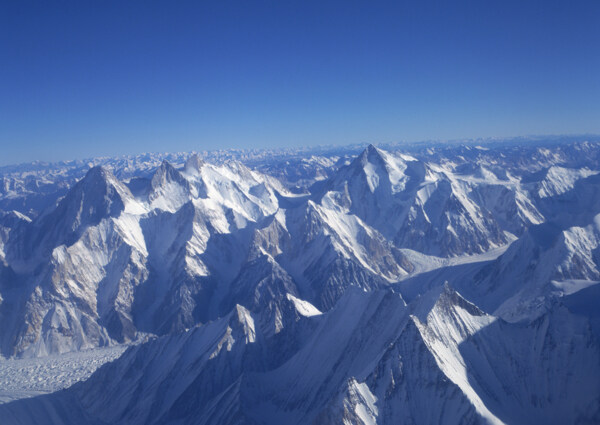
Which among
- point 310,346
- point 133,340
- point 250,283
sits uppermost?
point 310,346

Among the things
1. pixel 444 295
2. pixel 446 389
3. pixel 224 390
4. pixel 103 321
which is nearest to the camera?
pixel 446 389

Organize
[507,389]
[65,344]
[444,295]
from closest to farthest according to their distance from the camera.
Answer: [507,389], [444,295], [65,344]

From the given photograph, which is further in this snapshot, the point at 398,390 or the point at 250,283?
the point at 250,283

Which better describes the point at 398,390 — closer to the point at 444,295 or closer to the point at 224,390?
the point at 444,295

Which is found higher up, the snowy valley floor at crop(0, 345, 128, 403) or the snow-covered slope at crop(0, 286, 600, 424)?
the snow-covered slope at crop(0, 286, 600, 424)

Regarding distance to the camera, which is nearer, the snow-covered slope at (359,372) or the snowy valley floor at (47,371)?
the snow-covered slope at (359,372)

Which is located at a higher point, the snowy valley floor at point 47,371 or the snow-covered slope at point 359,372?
the snow-covered slope at point 359,372

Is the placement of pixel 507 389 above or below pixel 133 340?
above

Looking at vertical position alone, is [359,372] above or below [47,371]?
above

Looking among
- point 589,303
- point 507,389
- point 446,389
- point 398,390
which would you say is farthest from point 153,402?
point 589,303

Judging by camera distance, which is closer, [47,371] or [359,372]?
[359,372]

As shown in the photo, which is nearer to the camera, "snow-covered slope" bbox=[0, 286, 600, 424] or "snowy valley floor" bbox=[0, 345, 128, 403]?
"snow-covered slope" bbox=[0, 286, 600, 424]
